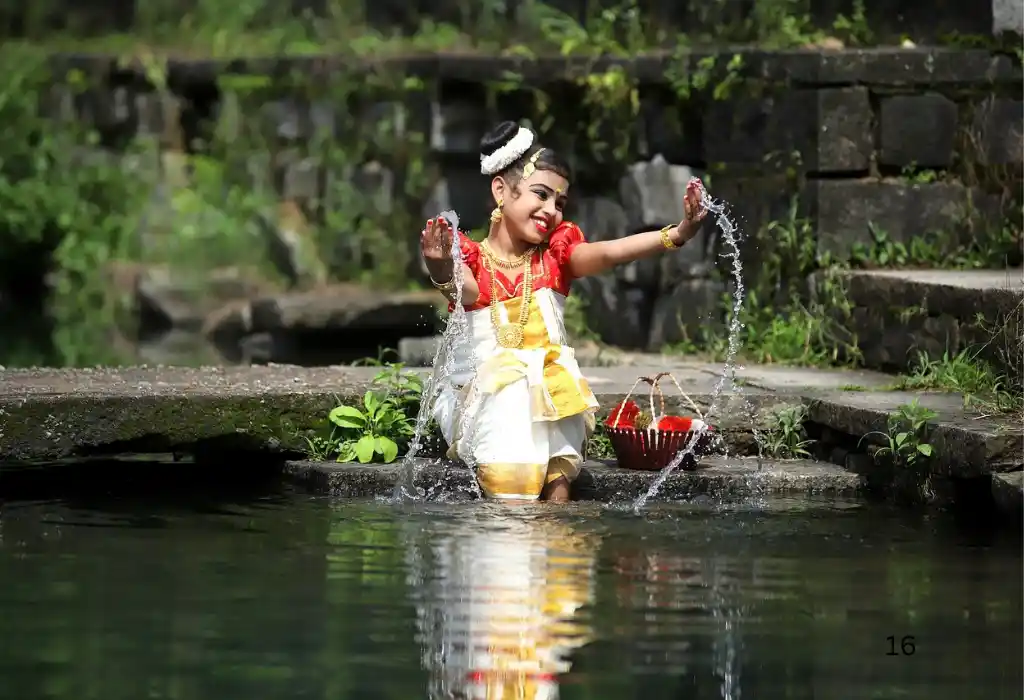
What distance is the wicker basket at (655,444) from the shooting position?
665 cm

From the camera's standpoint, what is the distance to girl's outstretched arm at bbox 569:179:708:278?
638 centimetres

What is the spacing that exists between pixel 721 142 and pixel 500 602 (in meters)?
4.96

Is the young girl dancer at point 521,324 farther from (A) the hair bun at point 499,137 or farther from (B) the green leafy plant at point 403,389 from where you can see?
(B) the green leafy plant at point 403,389

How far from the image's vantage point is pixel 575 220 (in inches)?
396

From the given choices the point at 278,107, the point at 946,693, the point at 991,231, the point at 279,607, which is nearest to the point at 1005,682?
the point at 946,693

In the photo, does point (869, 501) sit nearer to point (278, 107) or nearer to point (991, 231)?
point (991, 231)

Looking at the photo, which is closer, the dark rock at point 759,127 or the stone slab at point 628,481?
the stone slab at point 628,481

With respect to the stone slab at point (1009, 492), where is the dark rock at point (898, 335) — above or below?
above

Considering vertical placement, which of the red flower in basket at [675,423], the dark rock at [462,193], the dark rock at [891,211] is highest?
the dark rock at [462,193]

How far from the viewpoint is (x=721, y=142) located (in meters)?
9.41

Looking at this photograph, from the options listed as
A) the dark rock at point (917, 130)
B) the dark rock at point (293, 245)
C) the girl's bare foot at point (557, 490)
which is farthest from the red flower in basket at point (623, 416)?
the dark rock at point (293, 245)

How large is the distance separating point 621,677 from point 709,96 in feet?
19.0

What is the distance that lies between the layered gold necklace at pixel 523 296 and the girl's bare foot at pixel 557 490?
0.52m

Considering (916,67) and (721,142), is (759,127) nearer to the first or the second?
(721,142)
